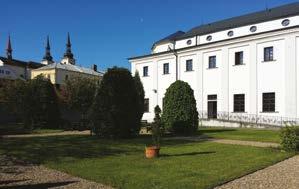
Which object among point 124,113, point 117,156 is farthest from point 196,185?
point 124,113

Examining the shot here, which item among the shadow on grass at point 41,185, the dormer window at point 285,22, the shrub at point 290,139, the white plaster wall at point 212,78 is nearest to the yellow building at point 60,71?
the white plaster wall at point 212,78

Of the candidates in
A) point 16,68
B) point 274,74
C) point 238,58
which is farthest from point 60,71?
point 274,74

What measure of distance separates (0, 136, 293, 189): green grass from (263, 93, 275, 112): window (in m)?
21.6

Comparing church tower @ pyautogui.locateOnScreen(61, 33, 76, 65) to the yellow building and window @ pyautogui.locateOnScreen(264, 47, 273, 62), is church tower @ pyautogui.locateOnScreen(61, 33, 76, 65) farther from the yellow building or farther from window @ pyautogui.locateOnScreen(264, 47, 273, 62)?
window @ pyautogui.locateOnScreen(264, 47, 273, 62)

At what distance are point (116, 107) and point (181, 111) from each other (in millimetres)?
5902

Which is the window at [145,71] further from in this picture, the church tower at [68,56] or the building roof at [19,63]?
the church tower at [68,56]

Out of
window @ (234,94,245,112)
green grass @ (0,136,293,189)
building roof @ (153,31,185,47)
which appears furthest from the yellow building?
green grass @ (0,136,293,189)

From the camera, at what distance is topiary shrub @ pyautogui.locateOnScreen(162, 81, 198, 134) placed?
24.7 metres

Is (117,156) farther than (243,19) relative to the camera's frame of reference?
No

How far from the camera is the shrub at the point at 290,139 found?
14.5m

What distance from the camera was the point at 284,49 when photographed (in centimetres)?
3562

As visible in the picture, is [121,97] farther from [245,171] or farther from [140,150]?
[245,171]

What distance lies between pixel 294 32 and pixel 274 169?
26600 millimetres

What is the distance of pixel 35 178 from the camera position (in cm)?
995
